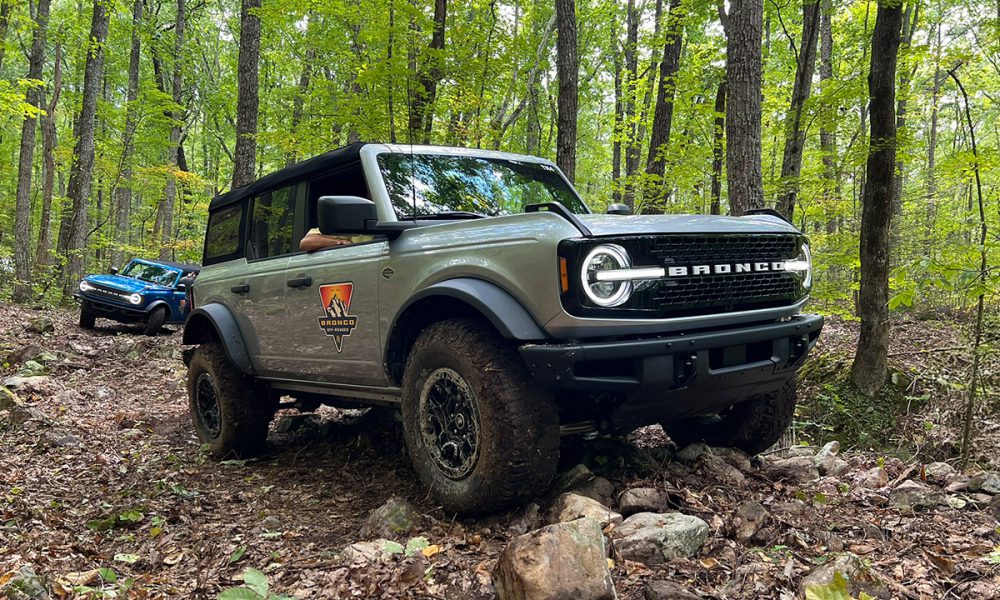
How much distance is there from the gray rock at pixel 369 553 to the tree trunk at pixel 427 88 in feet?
24.2

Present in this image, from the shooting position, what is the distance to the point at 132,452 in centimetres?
519

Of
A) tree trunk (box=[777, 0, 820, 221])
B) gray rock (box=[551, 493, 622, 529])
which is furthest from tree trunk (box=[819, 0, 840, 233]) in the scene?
gray rock (box=[551, 493, 622, 529])

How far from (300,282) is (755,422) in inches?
116

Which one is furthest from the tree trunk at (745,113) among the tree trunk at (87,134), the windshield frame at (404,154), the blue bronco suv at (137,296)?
the tree trunk at (87,134)

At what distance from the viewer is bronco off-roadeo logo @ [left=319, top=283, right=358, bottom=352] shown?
3.86 metres

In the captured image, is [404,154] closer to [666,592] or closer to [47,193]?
[666,592]

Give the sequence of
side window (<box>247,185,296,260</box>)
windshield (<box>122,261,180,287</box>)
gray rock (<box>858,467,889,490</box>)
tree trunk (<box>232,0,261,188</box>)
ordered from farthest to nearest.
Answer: windshield (<box>122,261,180,287</box>), tree trunk (<box>232,0,261,188</box>), side window (<box>247,185,296,260</box>), gray rock (<box>858,467,889,490</box>)

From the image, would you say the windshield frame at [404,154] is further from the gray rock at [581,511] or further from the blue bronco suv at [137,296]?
the blue bronco suv at [137,296]

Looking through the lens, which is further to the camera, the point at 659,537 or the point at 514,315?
the point at 514,315

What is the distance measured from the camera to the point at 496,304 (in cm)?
284

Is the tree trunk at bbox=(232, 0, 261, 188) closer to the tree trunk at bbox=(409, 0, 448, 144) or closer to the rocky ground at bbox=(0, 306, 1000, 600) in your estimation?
the tree trunk at bbox=(409, 0, 448, 144)

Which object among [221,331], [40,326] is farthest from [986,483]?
[40,326]

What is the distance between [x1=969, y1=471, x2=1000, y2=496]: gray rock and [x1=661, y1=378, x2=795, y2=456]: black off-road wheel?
938 mm

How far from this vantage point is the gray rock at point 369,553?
2.68m
